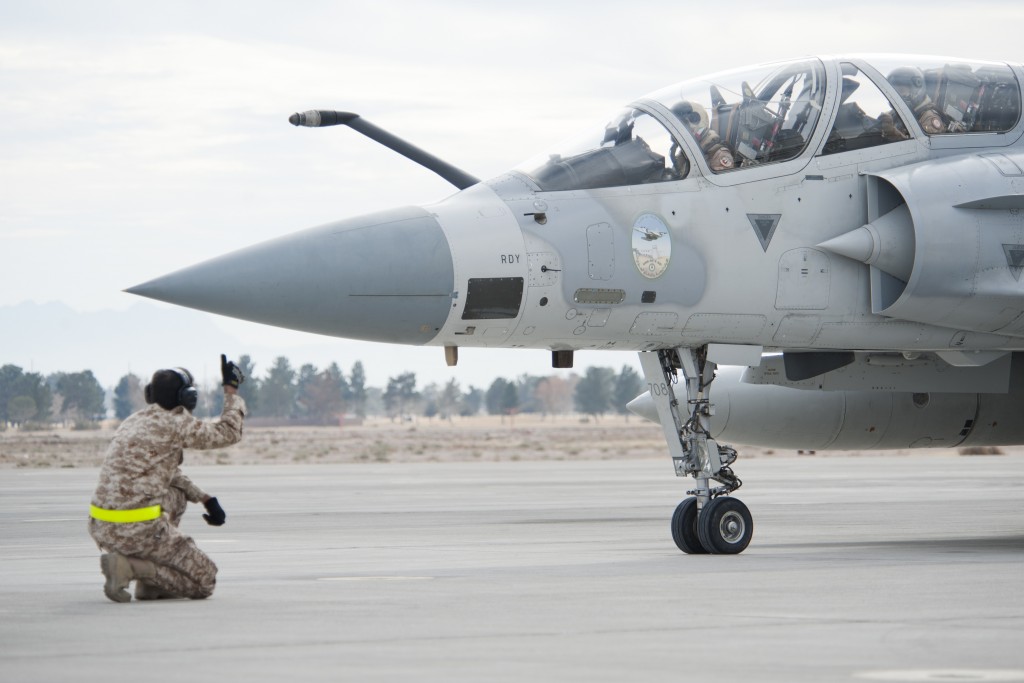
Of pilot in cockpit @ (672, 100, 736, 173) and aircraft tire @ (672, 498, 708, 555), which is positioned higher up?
pilot in cockpit @ (672, 100, 736, 173)

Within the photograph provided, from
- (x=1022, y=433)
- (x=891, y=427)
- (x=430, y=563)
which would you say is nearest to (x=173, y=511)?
(x=430, y=563)

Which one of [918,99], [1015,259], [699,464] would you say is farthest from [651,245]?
[1015,259]

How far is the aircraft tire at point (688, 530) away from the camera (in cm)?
1358

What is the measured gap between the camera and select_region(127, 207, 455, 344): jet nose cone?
11945 millimetres

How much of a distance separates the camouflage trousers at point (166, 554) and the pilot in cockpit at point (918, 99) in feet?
24.5

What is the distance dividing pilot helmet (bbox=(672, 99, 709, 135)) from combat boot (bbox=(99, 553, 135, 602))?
20.4ft

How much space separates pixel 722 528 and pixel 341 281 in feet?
12.5

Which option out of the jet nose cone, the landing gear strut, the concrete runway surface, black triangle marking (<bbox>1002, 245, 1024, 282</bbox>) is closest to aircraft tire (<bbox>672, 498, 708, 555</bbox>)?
the landing gear strut

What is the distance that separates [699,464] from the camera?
44.9 feet

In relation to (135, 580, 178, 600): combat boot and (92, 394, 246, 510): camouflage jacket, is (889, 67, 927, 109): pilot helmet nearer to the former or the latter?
(92, 394, 246, 510): camouflage jacket

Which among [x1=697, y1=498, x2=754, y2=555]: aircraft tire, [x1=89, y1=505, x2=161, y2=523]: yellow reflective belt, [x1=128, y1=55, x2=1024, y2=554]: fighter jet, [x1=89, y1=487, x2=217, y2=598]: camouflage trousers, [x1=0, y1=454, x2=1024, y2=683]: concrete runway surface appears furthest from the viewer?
[x1=697, y1=498, x2=754, y2=555]: aircraft tire

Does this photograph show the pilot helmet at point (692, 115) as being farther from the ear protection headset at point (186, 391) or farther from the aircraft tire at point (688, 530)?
the ear protection headset at point (186, 391)

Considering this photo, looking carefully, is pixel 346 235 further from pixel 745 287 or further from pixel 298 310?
pixel 745 287

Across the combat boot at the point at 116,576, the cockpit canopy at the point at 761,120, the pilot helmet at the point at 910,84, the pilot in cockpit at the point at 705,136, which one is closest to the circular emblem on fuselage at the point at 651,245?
the cockpit canopy at the point at 761,120
